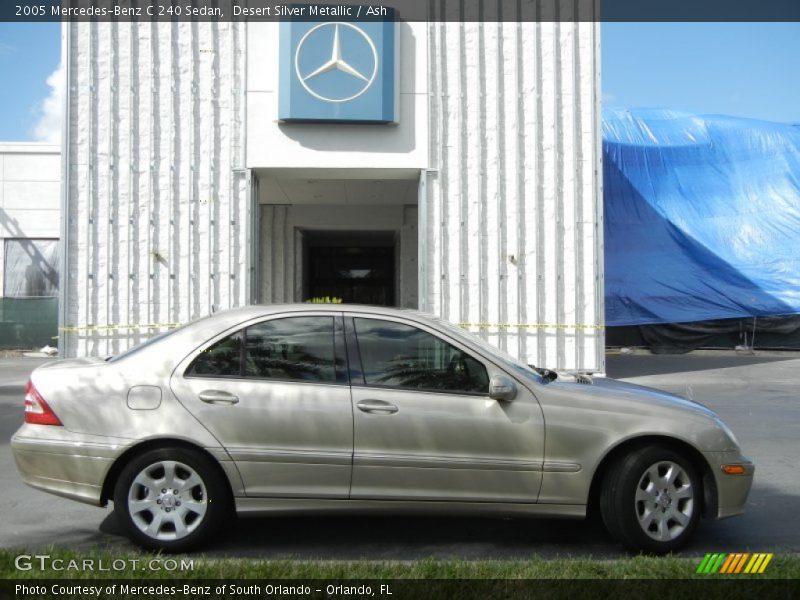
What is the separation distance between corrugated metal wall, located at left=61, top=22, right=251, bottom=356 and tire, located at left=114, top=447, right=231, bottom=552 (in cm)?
1099

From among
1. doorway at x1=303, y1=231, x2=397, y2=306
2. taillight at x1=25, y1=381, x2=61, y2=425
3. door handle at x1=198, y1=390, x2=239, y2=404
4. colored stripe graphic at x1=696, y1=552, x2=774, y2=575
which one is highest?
doorway at x1=303, y1=231, x2=397, y2=306

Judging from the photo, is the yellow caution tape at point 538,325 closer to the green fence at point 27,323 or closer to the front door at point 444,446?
the front door at point 444,446

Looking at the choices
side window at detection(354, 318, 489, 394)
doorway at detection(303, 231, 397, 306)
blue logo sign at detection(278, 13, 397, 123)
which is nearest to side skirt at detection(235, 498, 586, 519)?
side window at detection(354, 318, 489, 394)

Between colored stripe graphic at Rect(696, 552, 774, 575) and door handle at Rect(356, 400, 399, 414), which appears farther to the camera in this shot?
door handle at Rect(356, 400, 399, 414)

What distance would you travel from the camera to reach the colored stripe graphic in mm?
4406

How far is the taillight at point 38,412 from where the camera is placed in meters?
5.05

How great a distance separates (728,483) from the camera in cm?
508

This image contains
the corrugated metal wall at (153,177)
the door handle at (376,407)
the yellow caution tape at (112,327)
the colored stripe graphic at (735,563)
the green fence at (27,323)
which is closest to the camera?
the colored stripe graphic at (735,563)

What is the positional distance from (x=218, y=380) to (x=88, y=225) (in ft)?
38.3

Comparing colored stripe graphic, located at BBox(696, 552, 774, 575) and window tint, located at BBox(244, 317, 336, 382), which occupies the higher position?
window tint, located at BBox(244, 317, 336, 382)

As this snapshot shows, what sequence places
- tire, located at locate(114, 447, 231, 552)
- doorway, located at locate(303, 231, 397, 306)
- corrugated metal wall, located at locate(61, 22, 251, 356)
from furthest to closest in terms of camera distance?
doorway, located at locate(303, 231, 397, 306) → corrugated metal wall, located at locate(61, 22, 251, 356) → tire, located at locate(114, 447, 231, 552)

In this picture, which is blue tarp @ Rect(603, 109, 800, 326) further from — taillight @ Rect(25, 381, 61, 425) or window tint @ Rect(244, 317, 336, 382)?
taillight @ Rect(25, 381, 61, 425)

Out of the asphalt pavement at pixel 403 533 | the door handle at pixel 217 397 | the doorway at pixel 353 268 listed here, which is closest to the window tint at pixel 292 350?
the door handle at pixel 217 397

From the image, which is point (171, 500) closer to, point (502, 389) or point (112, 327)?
point (502, 389)
